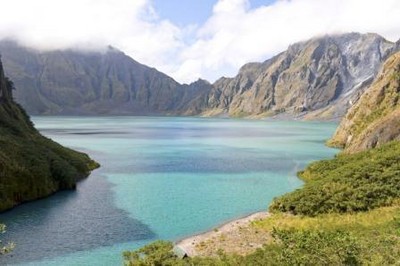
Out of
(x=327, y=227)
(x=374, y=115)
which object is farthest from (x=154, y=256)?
(x=374, y=115)

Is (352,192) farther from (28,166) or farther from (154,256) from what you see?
(28,166)

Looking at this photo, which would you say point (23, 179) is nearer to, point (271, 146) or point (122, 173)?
point (122, 173)

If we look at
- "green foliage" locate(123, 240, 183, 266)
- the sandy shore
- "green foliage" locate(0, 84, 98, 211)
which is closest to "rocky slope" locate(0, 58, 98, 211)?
"green foliage" locate(0, 84, 98, 211)

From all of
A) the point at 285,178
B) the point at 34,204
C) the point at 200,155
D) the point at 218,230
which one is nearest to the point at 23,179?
the point at 34,204

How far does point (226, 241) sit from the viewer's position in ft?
195

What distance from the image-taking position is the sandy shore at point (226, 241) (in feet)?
183

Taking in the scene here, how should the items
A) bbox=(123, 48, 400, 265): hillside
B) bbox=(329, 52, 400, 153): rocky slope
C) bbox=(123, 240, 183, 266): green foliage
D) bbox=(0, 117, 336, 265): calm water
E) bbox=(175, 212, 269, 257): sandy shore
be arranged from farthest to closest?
bbox=(329, 52, 400, 153): rocky slope, bbox=(0, 117, 336, 265): calm water, bbox=(175, 212, 269, 257): sandy shore, bbox=(123, 240, 183, 266): green foliage, bbox=(123, 48, 400, 265): hillside

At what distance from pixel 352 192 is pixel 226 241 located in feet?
80.0

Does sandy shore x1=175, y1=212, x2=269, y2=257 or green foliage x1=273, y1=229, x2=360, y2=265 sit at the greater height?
green foliage x1=273, y1=229, x2=360, y2=265

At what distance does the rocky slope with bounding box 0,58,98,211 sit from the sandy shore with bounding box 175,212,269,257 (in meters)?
34.3

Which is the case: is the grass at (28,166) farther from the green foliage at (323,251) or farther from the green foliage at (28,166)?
the green foliage at (323,251)

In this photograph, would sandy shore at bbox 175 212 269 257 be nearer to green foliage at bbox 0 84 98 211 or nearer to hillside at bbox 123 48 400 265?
hillside at bbox 123 48 400 265

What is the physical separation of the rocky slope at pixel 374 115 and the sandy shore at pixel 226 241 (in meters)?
63.8

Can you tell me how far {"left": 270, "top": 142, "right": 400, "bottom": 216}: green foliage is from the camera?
70.1m
